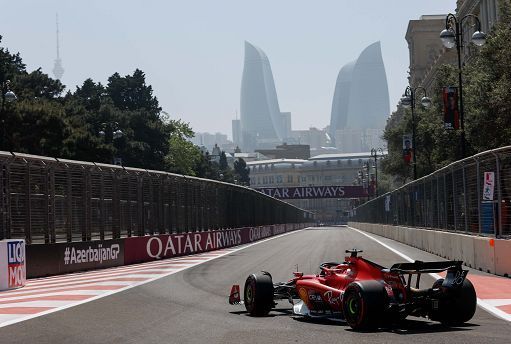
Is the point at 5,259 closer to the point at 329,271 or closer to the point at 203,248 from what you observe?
the point at 329,271

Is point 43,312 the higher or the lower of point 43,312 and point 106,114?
the lower

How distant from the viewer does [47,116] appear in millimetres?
67375

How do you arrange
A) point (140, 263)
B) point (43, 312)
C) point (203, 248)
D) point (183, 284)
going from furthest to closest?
point (203, 248) → point (140, 263) → point (183, 284) → point (43, 312)

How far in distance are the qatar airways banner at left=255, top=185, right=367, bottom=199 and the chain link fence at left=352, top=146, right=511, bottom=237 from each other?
13455 cm

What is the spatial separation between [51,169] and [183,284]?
626 cm

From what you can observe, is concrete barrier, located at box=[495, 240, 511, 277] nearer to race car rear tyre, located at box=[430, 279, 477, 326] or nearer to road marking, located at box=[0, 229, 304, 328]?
road marking, located at box=[0, 229, 304, 328]

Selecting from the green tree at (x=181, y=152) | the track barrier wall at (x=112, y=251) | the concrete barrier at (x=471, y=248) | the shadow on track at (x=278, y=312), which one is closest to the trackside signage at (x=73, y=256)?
the track barrier wall at (x=112, y=251)

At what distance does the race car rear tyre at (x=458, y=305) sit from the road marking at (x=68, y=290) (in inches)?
222

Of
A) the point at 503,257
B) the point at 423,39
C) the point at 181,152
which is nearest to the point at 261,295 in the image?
the point at 503,257

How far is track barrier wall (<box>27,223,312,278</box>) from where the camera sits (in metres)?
21.8

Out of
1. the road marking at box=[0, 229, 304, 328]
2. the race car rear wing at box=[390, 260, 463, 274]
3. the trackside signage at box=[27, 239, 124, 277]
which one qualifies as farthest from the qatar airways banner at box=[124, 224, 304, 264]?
the race car rear wing at box=[390, 260, 463, 274]

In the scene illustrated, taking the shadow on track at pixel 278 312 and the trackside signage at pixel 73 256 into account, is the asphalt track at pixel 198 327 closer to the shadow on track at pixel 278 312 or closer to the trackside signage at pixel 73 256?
the shadow on track at pixel 278 312

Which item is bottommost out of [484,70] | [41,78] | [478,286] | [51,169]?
[478,286]

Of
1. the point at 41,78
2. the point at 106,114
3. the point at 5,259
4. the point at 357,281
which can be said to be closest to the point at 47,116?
the point at 41,78
